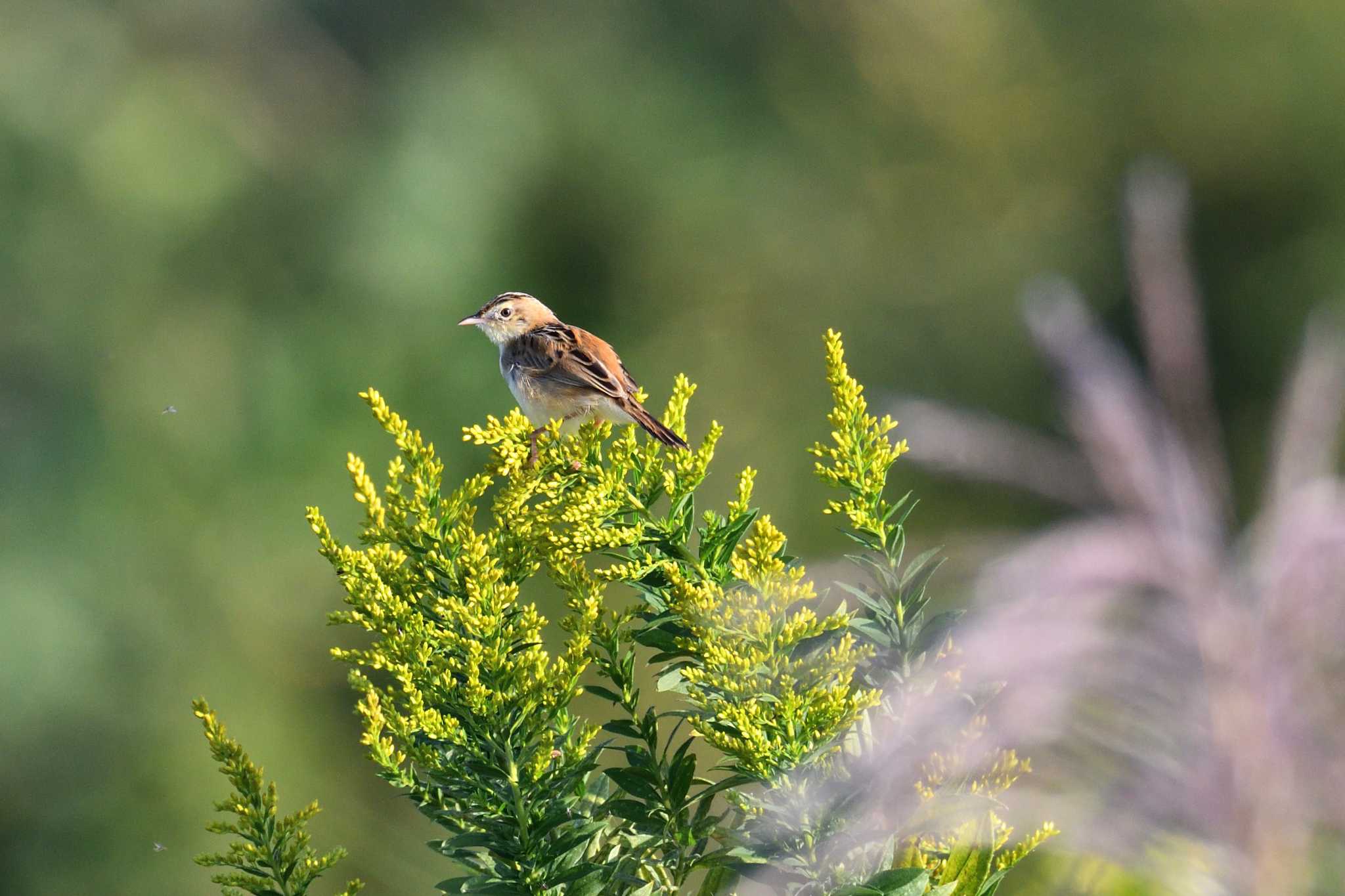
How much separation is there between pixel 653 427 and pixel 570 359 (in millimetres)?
1131

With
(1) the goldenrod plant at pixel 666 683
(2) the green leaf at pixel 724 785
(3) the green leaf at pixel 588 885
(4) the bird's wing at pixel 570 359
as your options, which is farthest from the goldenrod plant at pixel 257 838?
(4) the bird's wing at pixel 570 359

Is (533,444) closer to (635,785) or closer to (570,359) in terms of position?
(635,785)

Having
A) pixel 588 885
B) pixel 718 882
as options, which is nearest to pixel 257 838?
pixel 588 885

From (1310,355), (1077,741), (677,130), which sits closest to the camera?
(1077,741)

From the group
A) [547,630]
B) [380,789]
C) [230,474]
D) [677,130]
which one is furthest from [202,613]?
[677,130]

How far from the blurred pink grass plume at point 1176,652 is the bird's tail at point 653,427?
0.47 m

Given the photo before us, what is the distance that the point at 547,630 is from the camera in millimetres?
7344

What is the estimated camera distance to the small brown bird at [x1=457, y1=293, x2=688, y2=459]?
290cm

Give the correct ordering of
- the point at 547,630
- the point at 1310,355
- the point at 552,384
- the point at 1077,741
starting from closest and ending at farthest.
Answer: the point at 1077,741 → the point at 1310,355 → the point at 552,384 → the point at 547,630

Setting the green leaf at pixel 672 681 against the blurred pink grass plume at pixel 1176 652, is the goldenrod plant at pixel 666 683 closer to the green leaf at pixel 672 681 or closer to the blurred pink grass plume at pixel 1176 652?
the green leaf at pixel 672 681

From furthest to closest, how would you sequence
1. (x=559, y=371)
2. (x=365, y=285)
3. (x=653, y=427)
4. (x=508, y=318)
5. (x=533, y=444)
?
1. (x=365, y=285)
2. (x=508, y=318)
3. (x=559, y=371)
4. (x=653, y=427)
5. (x=533, y=444)

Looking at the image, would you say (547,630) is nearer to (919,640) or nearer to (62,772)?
(62,772)

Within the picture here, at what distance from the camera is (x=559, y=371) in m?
3.18

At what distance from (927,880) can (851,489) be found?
403 mm
